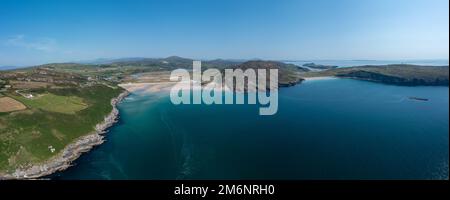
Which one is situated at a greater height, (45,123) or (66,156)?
(45,123)

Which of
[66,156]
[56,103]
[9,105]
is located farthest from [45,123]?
[56,103]

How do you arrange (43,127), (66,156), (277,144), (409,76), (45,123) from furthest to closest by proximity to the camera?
(409,76) < (45,123) < (43,127) < (277,144) < (66,156)

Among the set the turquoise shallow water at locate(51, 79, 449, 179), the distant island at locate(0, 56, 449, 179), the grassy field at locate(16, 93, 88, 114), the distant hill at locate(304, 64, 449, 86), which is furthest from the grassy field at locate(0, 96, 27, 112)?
the distant hill at locate(304, 64, 449, 86)

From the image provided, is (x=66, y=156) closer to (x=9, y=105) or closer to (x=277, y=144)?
(x=9, y=105)

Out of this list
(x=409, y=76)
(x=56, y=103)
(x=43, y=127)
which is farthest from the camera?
(x=409, y=76)

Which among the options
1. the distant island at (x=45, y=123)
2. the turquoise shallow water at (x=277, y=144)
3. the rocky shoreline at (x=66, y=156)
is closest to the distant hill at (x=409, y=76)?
the distant island at (x=45, y=123)
